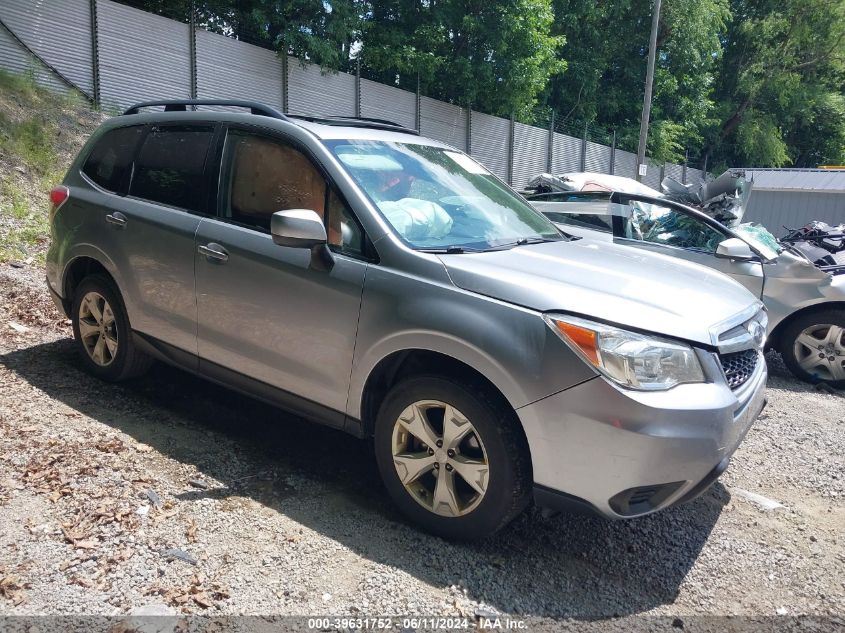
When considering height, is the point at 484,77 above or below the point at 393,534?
above

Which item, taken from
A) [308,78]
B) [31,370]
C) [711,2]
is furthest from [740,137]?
[31,370]

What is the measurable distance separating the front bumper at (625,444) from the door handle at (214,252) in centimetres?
186

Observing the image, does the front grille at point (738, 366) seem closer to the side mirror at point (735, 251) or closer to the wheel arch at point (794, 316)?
the side mirror at point (735, 251)

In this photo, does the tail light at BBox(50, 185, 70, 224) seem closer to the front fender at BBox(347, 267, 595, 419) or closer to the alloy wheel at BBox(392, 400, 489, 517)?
the front fender at BBox(347, 267, 595, 419)

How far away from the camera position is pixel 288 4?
15.6 meters

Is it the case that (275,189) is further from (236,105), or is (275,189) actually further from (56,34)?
(56,34)

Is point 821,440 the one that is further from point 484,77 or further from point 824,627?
point 484,77

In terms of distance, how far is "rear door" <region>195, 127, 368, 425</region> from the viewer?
3400mm

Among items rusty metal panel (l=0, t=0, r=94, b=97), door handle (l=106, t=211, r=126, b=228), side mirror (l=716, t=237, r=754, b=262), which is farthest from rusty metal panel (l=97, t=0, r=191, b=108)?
side mirror (l=716, t=237, r=754, b=262)

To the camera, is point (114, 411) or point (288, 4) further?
point (288, 4)

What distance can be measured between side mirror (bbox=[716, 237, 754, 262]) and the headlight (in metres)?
3.59

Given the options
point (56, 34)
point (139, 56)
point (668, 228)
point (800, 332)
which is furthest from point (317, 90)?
point (800, 332)

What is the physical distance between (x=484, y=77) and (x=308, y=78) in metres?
6.04

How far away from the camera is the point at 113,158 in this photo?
4633 mm
